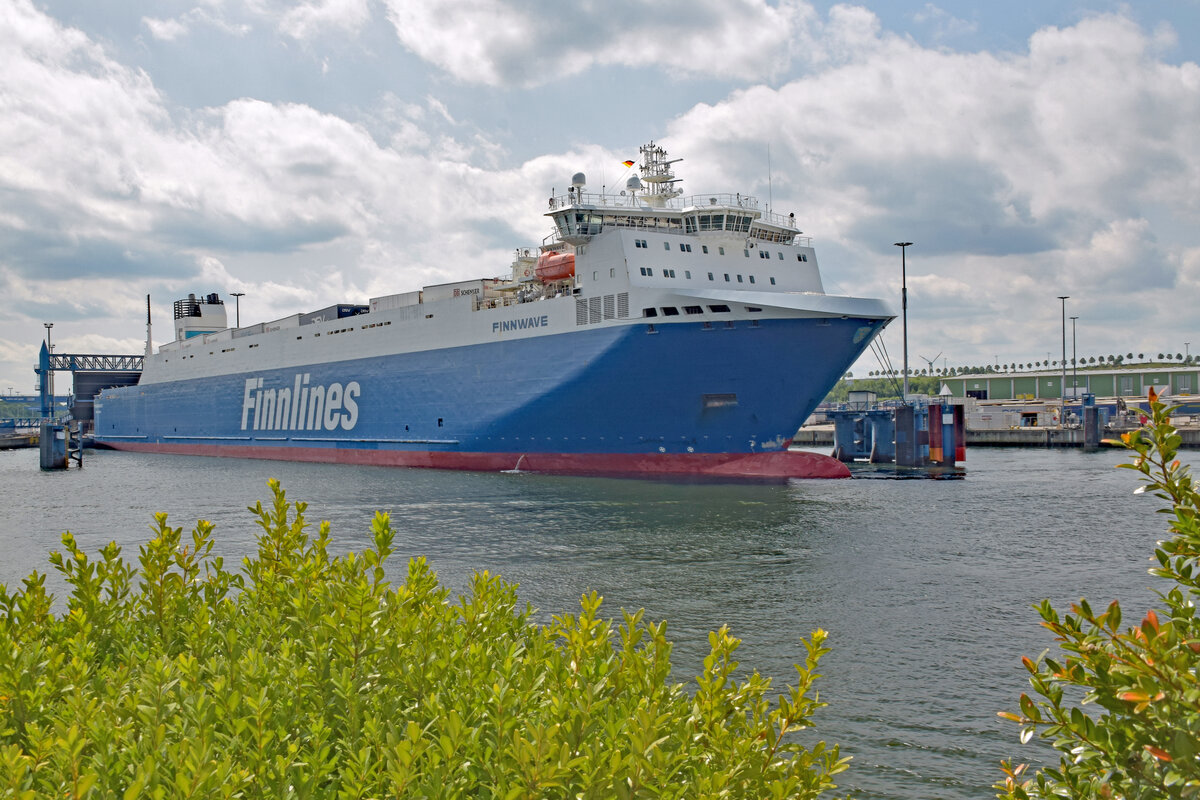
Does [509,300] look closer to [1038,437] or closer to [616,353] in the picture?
[616,353]

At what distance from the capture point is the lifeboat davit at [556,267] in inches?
1270

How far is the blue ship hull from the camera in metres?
27.8

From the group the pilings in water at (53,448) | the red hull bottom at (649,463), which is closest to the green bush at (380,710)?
the red hull bottom at (649,463)

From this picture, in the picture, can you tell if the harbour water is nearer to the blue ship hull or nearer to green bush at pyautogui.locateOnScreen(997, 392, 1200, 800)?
the blue ship hull

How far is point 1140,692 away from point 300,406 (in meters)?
44.6

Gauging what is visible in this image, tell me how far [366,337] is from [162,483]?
35.0 feet

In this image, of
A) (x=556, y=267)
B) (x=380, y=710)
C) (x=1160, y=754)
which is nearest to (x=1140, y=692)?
(x=1160, y=754)

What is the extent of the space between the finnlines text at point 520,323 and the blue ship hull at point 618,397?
0.59 m

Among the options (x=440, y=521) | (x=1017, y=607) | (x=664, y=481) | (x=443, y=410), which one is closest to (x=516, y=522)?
(x=440, y=521)

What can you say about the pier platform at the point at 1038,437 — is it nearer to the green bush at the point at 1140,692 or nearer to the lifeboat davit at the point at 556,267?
the lifeboat davit at the point at 556,267

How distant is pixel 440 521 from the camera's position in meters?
22.0

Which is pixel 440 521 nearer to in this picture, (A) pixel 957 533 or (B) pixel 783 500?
(B) pixel 783 500

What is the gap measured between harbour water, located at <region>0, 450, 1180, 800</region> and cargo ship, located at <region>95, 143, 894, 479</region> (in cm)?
159

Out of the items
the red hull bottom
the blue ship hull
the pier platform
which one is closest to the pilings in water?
the blue ship hull
